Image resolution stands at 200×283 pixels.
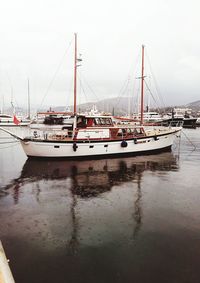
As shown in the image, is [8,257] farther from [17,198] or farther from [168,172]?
[168,172]

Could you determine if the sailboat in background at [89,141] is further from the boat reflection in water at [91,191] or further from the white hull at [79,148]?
the boat reflection in water at [91,191]

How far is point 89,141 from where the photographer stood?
2086 cm

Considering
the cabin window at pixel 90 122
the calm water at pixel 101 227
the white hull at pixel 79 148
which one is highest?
the cabin window at pixel 90 122

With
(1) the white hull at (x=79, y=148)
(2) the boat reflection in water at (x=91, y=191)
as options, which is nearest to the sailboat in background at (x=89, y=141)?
(1) the white hull at (x=79, y=148)

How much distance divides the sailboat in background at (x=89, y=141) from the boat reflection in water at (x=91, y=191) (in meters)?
1.05

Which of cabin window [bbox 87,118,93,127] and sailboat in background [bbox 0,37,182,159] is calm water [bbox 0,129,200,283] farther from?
cabin window [bbox 87,118,93,127]

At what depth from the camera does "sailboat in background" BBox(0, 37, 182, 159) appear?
20406 millimetres

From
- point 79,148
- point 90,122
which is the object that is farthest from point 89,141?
point 90,122

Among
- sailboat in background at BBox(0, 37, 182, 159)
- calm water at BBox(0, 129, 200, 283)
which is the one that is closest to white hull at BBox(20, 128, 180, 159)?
sailboat in background at BBox(0, 37, 182, 159)

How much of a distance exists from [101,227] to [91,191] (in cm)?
418

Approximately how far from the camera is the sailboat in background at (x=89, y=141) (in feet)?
66.9

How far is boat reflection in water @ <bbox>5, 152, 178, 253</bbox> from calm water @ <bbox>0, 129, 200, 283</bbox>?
38 millimetres

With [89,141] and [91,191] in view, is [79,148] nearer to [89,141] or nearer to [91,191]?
[89,141]

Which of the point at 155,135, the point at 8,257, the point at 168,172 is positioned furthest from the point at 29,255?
the point at 155,135
